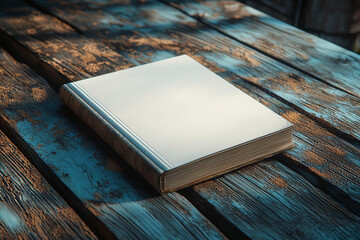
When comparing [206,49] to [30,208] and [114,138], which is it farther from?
[30,208]

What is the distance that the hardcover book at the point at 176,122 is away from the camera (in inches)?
27.2

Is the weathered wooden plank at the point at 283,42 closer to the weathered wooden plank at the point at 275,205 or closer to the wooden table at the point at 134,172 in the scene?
the wooden table at the point at 134,172

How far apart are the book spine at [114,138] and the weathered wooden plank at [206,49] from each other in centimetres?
31

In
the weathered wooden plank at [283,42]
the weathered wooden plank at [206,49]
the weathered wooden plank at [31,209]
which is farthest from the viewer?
the weathered wooden plank at [283,42]

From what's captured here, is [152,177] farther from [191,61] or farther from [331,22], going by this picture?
[331,22]

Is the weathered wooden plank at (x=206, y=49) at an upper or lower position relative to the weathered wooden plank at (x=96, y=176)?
upper

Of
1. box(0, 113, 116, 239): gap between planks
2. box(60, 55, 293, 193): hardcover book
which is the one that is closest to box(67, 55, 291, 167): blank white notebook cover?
box(60, 55, 293, 193): hardcover book

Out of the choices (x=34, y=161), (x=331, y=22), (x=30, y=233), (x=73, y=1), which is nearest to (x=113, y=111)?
(x=34, y=161)

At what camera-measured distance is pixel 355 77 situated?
3.57ft

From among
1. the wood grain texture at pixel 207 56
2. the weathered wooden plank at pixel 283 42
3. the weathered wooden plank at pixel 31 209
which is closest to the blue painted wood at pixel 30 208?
the weathered wooden plank at pixel 31 209

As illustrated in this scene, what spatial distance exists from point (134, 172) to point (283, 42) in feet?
2.37

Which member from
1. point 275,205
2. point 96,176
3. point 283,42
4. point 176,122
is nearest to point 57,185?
point 96,176

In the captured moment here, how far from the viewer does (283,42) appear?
126 centimetres

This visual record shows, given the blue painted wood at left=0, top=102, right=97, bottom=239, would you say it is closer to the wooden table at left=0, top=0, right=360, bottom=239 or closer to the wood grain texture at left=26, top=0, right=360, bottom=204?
the wooden table at left=0, top=0, right=360, bottom=239
